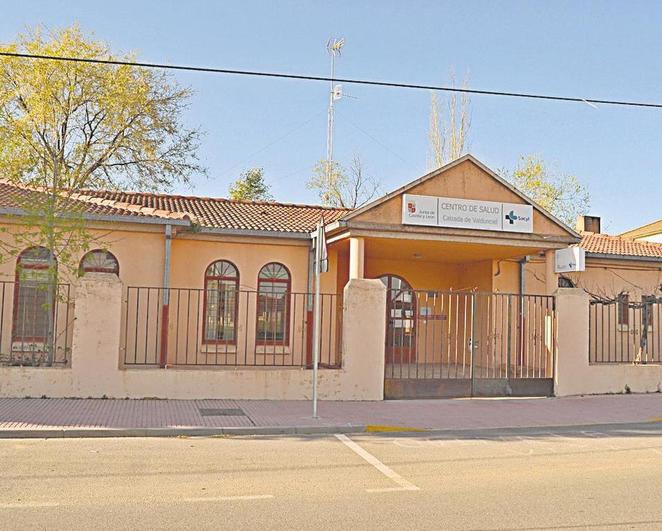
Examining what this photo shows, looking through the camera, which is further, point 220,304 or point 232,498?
point 220,304

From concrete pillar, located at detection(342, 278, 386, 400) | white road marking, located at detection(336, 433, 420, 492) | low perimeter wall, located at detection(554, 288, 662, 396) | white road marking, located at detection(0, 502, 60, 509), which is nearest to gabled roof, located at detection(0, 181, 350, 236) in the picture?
concrete pillar, located at detection(342, 278, 386, 400)

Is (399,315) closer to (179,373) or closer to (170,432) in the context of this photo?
(179,373)

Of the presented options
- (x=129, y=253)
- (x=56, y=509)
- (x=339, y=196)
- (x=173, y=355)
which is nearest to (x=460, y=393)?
(x=173, y=355)

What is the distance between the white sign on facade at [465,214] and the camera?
15578 mm

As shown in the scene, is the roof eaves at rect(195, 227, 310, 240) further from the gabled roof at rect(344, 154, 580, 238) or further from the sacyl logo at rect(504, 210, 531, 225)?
the sacyl logo at rect(504, 210, 531, 225)

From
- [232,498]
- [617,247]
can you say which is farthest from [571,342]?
[232,498]

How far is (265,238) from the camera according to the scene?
1773 centimetres

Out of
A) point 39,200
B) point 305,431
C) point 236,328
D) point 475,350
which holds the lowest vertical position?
point 305,431

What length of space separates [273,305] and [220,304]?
4.60ft

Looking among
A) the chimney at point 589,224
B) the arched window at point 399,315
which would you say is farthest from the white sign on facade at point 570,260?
the chimney at point 589,224

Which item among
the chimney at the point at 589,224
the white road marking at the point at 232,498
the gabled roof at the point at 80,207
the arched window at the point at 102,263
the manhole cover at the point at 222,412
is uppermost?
the chimney at the point at 589,224

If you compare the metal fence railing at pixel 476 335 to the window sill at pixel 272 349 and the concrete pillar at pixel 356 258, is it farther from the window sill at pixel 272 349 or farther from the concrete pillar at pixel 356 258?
the window sill at pixel 272 349

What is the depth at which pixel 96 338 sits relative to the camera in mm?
12703

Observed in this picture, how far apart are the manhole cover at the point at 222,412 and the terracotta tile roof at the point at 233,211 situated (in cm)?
612
